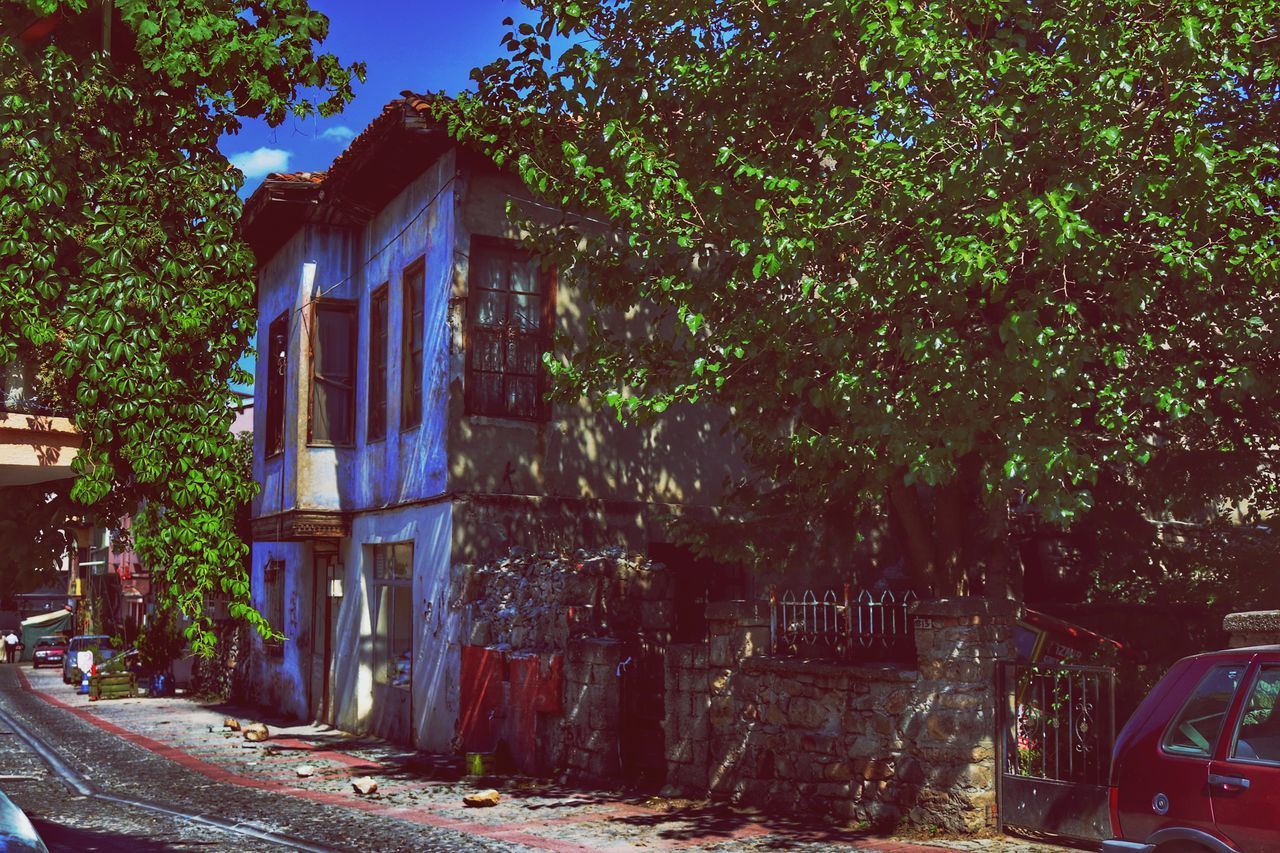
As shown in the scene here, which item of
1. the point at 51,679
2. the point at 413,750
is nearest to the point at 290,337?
the point at 413,750

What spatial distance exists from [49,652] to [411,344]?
122 feet

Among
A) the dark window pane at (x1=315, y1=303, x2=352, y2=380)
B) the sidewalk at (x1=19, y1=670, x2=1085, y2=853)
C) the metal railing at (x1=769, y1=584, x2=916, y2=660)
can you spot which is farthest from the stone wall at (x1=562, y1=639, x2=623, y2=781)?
the dark window pane at (x1=315, y1=303, x2=352, y2=380)

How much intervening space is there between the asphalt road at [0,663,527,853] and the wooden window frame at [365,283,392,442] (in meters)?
5.76

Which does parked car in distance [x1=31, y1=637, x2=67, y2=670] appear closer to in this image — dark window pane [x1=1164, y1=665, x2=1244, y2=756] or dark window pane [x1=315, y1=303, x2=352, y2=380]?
dark window pane [x1=315, y1=303, x2=352, y2=380]

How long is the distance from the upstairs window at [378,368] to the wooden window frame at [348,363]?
2.36 feet

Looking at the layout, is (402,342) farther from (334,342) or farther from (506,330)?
(334,342)

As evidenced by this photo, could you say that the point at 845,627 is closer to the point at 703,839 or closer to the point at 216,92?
the point at 703,839

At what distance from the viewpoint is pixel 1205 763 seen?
258 inches

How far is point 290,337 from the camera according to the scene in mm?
22656

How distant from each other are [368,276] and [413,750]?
7.72 metres

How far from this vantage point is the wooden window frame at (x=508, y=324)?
17688mm

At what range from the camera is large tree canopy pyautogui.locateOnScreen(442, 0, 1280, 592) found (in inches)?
380

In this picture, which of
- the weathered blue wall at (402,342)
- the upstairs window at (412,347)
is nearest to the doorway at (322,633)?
the weathered blue wall at (402,342)

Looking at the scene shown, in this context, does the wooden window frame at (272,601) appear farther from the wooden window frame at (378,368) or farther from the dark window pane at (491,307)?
the dark window pane at (491,307)
